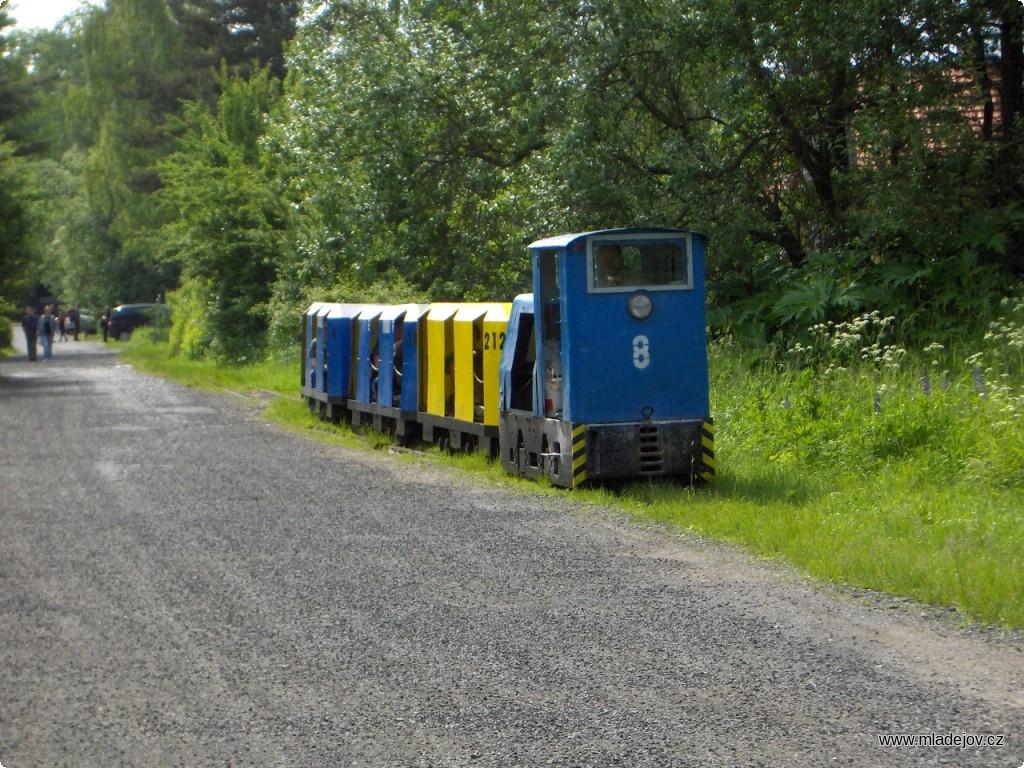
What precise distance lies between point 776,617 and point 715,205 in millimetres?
12696

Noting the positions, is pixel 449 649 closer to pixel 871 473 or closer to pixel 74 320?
pixel 871 473

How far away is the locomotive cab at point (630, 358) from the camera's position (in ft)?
41.5

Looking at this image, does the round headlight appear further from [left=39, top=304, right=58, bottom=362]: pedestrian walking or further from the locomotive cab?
[left=39, top=304, right=58, bottom=362]: pedestrian walking

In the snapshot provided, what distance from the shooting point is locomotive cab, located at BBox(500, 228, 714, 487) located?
1265 cm

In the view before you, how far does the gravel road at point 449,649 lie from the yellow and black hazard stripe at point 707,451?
4.80 feet

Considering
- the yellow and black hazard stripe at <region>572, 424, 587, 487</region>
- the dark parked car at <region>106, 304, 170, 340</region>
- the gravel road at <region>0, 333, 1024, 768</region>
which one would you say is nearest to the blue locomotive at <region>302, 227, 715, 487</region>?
the yellow and black hazard stripe at <region>572, 424, 587, 487</region>

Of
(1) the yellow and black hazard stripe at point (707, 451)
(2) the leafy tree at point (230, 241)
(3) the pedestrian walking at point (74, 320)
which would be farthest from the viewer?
(3) the pedestrian walking at point (74, 320)

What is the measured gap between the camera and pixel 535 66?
74.1 ft

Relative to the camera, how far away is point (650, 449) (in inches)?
499

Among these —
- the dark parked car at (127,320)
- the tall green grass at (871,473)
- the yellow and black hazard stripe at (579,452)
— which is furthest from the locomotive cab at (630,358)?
the dark parked car at (127,320)

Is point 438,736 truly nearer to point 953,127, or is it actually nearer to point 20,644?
point 20,644

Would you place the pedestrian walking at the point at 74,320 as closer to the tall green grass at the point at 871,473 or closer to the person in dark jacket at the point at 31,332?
the person in dark jacket at the point at 31,332

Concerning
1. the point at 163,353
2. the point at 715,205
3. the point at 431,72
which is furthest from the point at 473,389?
the point at 163,353

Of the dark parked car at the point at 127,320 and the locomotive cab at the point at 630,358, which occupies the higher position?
the dark parked car at the point at 127,320
